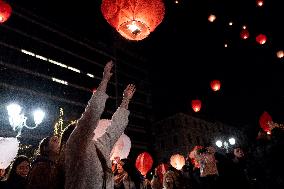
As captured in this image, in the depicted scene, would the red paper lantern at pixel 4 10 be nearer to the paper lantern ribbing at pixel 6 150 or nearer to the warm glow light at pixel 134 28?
the paper lantern ribbing at pixel 6 150

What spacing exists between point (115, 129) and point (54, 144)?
27.4 inches

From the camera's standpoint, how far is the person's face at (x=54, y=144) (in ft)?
8.56

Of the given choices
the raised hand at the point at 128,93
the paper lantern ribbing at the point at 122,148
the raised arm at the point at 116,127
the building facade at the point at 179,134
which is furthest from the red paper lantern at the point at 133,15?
the building facade at the point at 179,134

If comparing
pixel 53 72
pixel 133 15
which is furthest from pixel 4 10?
pixel 53 72

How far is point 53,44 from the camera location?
1806 inches

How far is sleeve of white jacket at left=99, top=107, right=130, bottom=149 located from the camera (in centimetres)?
296

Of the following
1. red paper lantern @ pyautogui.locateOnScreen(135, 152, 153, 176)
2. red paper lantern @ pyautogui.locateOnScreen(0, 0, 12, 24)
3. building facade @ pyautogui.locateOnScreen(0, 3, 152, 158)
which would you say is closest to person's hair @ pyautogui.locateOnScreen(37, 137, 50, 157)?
red paper lantern @ pyautogui.locateOnScreen(0, 0, 12, 24)

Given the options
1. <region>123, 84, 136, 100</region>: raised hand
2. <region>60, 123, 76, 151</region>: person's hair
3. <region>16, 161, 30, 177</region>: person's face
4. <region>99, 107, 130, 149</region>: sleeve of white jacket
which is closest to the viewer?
<region>60, 123, 76, 151</region>: person's hair

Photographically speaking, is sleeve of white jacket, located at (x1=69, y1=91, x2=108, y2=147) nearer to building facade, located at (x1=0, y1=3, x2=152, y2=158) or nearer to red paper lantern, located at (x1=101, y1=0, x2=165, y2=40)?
red paper lantern, located at (x1=101, y1=0, x2=165, y2=40)

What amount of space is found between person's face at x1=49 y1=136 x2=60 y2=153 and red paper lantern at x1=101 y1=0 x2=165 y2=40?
3683 millimetres

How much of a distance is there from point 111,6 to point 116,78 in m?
49.1

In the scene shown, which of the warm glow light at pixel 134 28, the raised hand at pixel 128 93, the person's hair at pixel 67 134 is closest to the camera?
the person's hair at pixel 67 134

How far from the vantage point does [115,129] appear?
3078mm

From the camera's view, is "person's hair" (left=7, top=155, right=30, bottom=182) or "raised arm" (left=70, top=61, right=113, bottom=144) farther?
"person's hair" (left=7, top=155, right=30, bottom=182)
